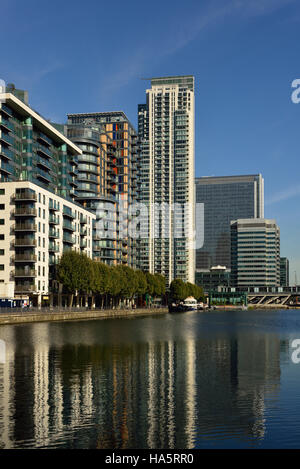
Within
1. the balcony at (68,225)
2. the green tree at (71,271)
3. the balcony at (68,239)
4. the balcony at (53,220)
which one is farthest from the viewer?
the balcony at (68,225)

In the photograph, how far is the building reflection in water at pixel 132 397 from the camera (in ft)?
70.1

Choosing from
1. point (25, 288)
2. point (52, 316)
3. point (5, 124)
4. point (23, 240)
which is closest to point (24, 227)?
point (23, 240)

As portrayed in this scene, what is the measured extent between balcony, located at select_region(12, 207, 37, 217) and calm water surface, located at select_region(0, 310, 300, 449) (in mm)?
85779

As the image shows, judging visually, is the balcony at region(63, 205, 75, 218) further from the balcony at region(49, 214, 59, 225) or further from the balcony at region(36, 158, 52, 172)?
the balcony at region(36, 158, 52, 172)

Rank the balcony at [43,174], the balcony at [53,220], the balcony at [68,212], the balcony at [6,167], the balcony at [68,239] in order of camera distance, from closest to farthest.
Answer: the balcony at [6,167] < the balcony at [53,220] < the balcony at [43,174] < the balcony at [68,239] < the balcony at [68,212]

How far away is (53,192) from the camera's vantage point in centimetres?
15300

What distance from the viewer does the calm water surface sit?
2111 centimetres

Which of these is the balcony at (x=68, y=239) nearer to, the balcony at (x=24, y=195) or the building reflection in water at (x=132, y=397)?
the balcony at (x=24, y=195)

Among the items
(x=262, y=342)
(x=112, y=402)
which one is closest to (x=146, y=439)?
(x=112, y=402)

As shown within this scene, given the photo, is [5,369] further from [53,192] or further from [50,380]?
[53,192]

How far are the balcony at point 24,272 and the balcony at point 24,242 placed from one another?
5450mm

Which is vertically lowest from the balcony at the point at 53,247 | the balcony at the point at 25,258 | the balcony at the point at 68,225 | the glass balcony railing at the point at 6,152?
the balcony at the point at 25,258

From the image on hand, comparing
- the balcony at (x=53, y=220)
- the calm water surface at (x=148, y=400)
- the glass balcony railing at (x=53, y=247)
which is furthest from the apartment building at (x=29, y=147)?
the calm water surface at (x=148, y=400)

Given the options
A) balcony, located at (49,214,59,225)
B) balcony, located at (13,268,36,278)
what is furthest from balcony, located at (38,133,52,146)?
balcony, located at (13,268,36,278)
